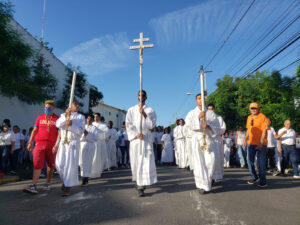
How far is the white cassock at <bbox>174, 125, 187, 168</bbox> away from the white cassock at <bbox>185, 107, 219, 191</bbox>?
6064 millimetres

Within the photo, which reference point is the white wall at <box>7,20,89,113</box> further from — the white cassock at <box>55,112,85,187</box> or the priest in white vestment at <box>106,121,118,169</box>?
the white cassock at <box>55,112,85,187</box>

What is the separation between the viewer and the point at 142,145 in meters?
5.54

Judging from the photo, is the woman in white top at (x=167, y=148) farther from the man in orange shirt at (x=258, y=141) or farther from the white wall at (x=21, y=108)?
the white wall at (x=21, y=108)

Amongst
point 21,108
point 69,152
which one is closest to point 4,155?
point 69,152

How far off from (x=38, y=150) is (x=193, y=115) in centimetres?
363

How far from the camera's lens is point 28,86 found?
15703 millimetres

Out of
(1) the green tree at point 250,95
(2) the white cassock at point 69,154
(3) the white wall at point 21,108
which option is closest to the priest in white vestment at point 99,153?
(2) the white cassock at point 69,154

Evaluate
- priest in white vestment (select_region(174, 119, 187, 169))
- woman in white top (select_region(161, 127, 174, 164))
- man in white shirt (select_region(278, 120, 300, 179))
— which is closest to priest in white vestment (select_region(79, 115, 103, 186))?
priest in white vestment (select_region(174, 119, 187, 169))

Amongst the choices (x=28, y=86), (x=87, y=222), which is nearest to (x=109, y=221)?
(x=87, y=222)

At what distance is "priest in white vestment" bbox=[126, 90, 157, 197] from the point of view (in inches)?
211

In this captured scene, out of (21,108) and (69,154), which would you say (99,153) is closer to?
(69,154)

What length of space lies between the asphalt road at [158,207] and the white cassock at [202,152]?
0.31 meters

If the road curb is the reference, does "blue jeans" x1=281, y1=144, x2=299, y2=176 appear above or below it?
above

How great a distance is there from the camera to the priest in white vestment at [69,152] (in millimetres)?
5520
